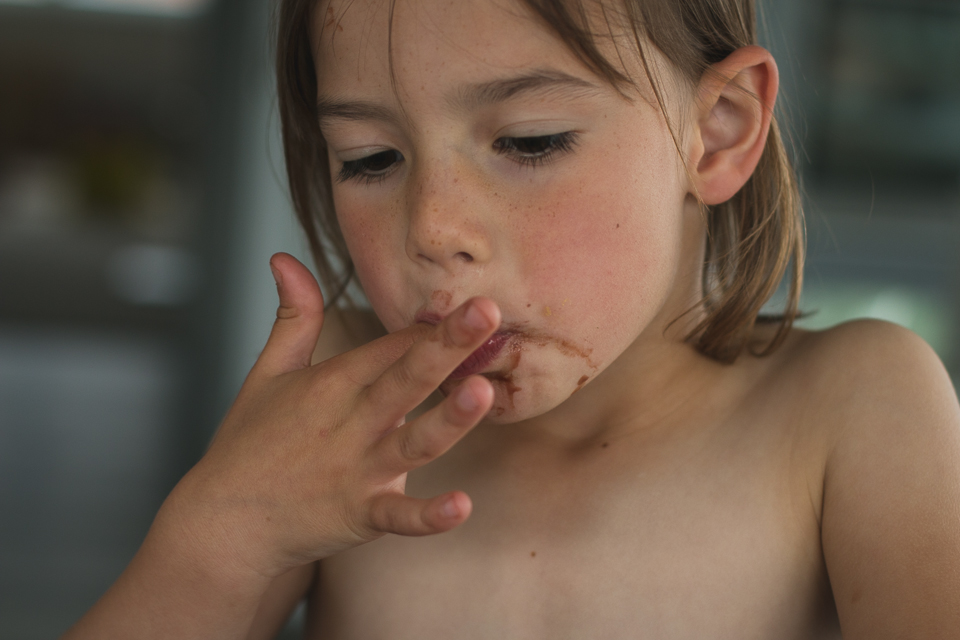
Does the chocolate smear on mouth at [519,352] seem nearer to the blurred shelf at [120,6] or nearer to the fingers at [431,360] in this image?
the fingers at [431,360]

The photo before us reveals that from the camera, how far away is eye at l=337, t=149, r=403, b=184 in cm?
67

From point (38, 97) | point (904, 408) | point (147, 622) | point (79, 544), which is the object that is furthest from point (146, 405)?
point (904, 408)

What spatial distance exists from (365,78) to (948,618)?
0.56 meters

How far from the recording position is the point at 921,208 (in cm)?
210

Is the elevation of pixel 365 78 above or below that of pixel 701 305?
above

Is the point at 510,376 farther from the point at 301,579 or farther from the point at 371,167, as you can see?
the point at 301,579

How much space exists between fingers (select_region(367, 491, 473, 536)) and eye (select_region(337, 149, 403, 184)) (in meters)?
0.27

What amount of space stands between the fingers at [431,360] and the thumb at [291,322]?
12cm

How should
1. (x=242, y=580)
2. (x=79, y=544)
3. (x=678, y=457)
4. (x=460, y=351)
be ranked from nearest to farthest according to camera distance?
(x=460, y=351), (x=242, y=580), (x=678, y=457), (x=79, y=544)

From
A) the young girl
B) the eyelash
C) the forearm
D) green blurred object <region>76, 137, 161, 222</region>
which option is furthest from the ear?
green blurred object <region>76, 137, 161, 222</region>

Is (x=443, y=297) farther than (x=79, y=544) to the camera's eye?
No

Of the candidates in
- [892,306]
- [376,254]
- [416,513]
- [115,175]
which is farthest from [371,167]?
[892,306]

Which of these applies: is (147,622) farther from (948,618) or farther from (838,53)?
(838,53)

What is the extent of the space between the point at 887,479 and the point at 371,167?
1.55 feet
